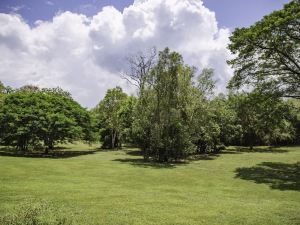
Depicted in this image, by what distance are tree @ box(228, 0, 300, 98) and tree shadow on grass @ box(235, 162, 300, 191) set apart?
7823 mm

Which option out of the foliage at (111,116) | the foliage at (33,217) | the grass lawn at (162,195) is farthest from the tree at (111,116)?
the foliage at (33,217)

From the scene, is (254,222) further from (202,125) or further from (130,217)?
(202,125)

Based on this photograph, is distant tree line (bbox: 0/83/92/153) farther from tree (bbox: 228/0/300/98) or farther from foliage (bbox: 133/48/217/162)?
tree (bbox: 228/0/300/98)

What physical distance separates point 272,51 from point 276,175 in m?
11.6

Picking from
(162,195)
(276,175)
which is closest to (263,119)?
(276,175)

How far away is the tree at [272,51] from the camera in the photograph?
2698 centimetres

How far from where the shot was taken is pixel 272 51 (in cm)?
2892

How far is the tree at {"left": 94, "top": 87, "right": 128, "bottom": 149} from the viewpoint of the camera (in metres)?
64.2

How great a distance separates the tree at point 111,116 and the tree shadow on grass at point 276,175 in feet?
117

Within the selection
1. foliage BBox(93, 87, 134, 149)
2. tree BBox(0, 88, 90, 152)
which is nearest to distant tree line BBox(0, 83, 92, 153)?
tree BBox(0, 88, 90, 152)

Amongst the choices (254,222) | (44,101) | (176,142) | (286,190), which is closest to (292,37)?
(286,190)

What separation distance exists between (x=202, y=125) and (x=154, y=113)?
1060 centimetres

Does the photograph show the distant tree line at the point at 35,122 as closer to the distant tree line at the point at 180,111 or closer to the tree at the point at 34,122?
the tree at the point at 34,122

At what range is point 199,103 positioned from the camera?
1734 inches
